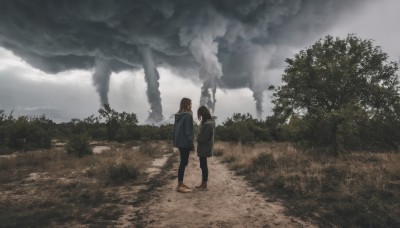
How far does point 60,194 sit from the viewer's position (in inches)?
288

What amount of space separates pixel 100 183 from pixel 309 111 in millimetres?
11613

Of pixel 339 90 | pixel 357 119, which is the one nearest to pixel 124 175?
pixel 357 119

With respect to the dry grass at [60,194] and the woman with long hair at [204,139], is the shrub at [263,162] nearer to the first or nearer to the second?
the woman with long hair at [204,139]

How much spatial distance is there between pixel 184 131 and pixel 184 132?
25mm

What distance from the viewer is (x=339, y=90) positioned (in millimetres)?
15742

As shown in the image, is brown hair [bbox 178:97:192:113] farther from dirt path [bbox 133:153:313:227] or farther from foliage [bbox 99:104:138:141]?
foliage [bbox 99:104:138:141]

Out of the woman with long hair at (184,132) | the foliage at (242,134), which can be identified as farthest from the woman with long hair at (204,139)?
the foliage at (242,134)

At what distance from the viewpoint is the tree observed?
47.2 feet

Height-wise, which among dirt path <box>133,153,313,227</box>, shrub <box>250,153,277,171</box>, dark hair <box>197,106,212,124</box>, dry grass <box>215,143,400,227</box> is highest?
dark hair <box>197,106,212,124</box>

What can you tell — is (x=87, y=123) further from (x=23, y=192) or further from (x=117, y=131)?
(x=23, y=192)

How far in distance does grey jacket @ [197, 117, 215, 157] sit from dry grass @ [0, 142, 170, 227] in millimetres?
2294

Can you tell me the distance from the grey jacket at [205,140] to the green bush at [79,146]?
11790mm

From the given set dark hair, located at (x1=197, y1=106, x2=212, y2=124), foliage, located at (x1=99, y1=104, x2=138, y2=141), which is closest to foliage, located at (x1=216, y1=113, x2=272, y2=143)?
foliage, located at (x1=99, y1=104, x2=138, y2=141)

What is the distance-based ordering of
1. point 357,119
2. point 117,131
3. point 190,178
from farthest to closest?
1. point 117,131
2. point 357,119
3. point 190,178
